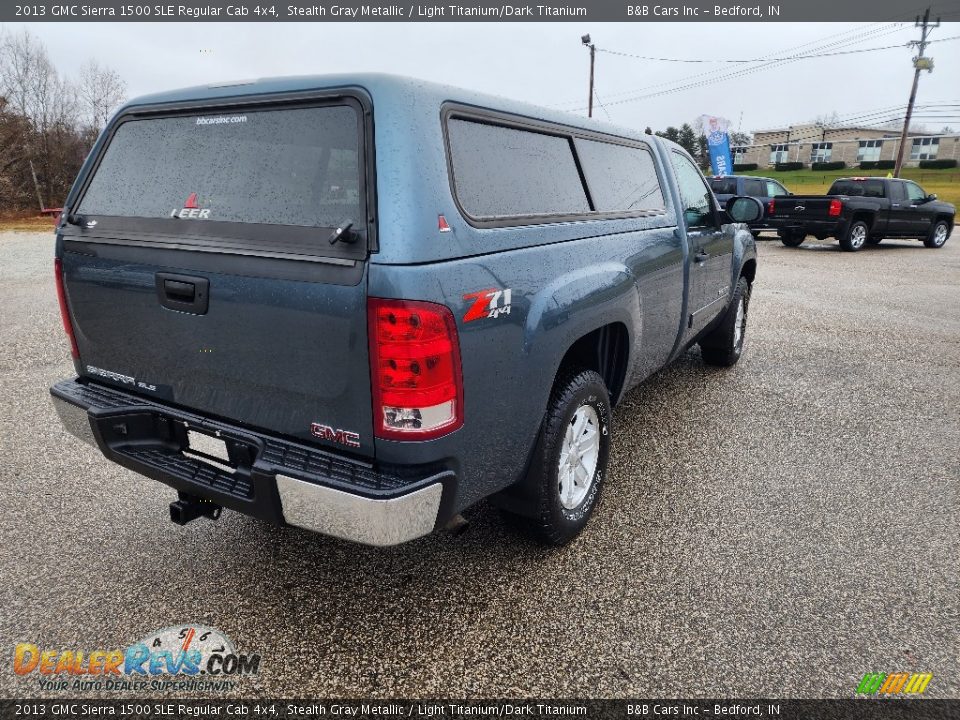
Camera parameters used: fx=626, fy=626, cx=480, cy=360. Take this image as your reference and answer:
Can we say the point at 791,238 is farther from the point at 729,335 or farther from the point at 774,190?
the point at 729,335

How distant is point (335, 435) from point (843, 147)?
108773 millimetres

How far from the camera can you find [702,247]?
4.30 m

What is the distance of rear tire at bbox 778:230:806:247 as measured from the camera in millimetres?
16505

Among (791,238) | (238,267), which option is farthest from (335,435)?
(791,238)

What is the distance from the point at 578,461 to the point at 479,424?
3.19 feet

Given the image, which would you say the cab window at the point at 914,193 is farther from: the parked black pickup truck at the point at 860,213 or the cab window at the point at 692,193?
the cab window at the point at 692,193

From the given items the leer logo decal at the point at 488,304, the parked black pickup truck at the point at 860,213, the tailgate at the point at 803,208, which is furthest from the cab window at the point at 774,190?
the leer logo decal at the point at 488,304

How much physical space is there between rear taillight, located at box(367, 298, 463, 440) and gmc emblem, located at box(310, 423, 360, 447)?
3.8 inches

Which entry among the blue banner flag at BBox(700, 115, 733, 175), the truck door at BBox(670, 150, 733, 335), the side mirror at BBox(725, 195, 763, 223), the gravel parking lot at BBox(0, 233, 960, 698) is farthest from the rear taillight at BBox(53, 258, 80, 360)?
the blue banner flag at BBox(700, 115, 733, 175)

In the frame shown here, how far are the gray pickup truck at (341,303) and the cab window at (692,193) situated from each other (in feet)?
5.03

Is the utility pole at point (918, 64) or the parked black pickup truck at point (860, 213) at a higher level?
the utility pole at point (918, 64)

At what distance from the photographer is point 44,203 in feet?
110

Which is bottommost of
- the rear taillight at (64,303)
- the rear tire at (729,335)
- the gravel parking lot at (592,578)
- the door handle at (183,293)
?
the gravel parking lot at (592,578)

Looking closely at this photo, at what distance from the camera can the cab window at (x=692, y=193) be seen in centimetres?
426
